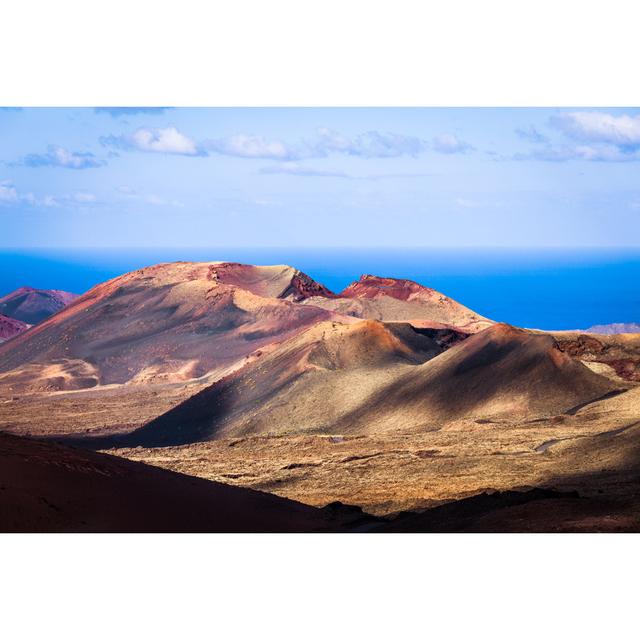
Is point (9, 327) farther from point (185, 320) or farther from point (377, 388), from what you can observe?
point (377, 388)

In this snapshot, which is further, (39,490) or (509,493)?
(509,493)

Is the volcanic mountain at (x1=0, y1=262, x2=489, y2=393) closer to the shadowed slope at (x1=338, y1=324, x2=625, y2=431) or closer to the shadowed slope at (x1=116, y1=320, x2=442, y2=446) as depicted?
the shadowed slope at (x1=116, y1=320, x2=442, y2=446)

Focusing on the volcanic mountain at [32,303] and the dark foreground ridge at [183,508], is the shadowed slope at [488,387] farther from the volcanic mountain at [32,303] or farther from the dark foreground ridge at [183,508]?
the volcanic mountain at [32,303]

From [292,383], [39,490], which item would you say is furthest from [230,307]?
[39,490]

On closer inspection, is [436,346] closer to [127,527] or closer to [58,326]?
[58,326]

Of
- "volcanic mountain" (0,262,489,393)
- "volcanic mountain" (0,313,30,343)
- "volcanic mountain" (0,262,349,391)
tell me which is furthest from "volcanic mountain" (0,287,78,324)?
"volcanic mountain" (0,262,349,391)

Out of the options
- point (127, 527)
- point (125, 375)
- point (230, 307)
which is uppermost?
point (230, 307)

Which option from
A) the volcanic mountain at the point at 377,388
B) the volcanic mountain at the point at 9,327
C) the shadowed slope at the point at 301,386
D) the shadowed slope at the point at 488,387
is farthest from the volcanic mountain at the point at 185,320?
the shadowed slope at the point at 488,387
